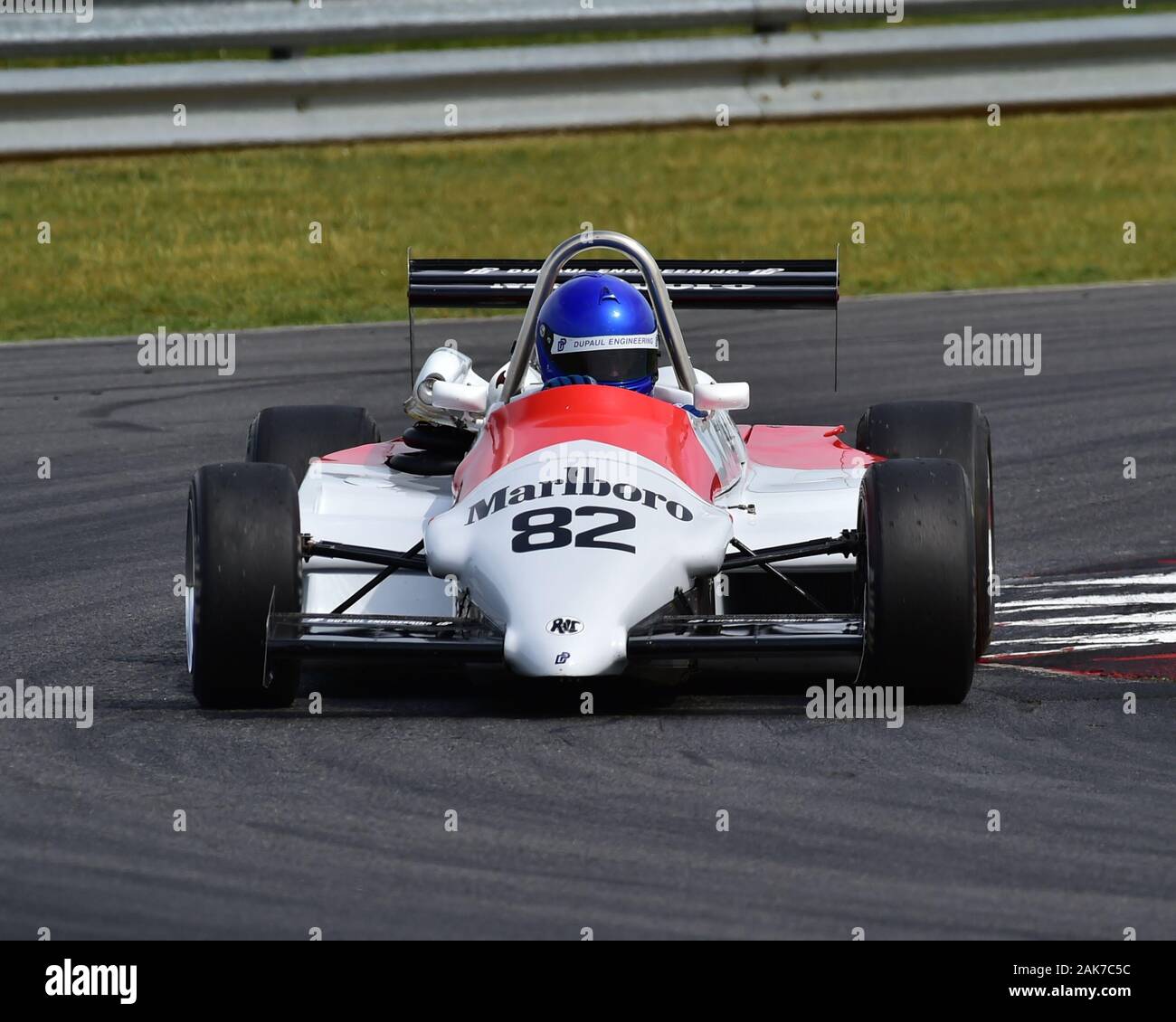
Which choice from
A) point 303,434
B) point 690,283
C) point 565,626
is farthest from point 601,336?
point 565,626

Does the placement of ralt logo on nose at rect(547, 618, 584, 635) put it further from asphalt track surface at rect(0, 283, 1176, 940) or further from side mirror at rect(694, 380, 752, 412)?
side mirror at rect(694, 380, 752, 412)

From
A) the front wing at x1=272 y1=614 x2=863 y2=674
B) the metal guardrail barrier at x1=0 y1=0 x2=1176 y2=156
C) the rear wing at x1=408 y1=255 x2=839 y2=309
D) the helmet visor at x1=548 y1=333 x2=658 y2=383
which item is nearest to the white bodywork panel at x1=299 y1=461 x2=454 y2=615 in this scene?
the helmet visor at x1=548 y1=333 x2=658 y2=383

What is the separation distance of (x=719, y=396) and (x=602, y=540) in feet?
4.90

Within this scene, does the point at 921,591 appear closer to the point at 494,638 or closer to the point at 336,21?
the point at 494,638

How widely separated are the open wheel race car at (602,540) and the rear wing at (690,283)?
628 mm

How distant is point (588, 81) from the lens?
61.7 feet

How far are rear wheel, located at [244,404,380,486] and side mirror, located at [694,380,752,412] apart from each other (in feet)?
5.14

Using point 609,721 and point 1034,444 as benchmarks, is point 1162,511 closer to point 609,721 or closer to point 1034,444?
point 1034,444

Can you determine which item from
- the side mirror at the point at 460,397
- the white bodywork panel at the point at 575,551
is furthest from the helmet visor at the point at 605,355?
the white bodywork panel at the point at 575,551

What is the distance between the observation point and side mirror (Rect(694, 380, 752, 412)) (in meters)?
8.08

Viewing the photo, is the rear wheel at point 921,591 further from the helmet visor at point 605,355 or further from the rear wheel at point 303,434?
the rear wheel at point 303,434

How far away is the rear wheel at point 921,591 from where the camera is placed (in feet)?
22.0

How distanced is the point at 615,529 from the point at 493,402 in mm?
1629
